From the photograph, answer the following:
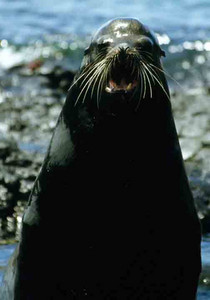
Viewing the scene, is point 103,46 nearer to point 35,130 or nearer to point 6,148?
point 6,148

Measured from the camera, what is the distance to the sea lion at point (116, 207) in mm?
5246

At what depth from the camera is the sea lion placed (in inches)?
207

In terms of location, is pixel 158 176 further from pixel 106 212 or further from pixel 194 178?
pixel 194 178

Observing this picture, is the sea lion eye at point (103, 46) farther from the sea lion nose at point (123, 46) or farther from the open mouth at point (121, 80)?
the open mouth at point (121, 80)

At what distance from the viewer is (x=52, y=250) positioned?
531 centimetres

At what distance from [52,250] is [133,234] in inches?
17.8

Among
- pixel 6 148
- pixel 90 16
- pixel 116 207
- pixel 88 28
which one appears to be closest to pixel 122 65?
pixel 116 207

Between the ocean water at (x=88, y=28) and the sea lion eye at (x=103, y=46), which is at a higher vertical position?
the ocean water at (x=88, y=28)

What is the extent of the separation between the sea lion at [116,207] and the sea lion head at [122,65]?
0.05 ft

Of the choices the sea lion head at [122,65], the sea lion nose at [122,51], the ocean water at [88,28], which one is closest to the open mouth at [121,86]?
the sea lion head at [122,65]

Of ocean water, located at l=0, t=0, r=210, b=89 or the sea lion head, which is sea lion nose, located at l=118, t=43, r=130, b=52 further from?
ocean water, located at l=0, t=0, r=210, b=89

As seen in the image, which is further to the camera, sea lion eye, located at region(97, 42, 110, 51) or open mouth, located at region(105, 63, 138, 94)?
sea lion eye, located at region(97, 42, 110, 51)

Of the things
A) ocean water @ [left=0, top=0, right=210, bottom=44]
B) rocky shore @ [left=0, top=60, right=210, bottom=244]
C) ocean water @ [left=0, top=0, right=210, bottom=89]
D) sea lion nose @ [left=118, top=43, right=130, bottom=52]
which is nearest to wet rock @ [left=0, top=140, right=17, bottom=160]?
rocky shore @ [left=0, top=60, right=210, bottom=244]

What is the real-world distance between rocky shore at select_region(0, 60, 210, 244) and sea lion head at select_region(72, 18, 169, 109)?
286 cm
